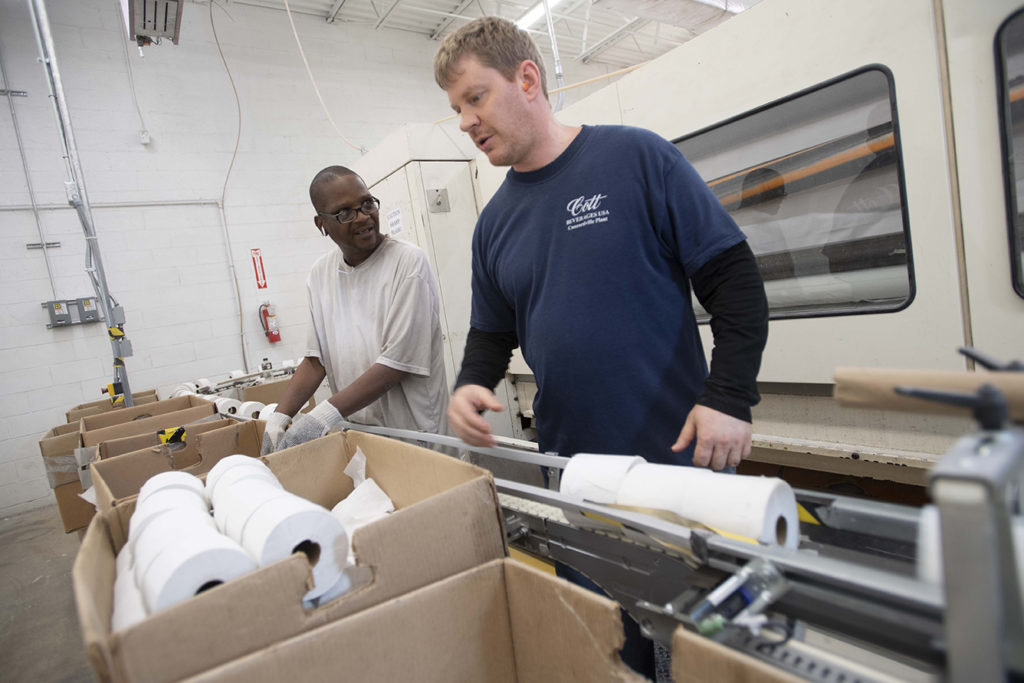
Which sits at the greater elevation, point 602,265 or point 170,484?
point 602,265

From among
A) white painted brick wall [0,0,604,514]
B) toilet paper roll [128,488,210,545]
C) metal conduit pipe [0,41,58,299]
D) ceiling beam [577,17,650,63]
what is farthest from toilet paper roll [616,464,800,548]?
ceiling beam [577,17,650,63]

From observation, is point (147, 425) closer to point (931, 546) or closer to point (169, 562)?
point (169, 562)

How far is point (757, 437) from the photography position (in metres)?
1.74

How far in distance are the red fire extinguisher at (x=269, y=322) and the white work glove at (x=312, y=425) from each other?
302 cm

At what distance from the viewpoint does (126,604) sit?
57 centimetres

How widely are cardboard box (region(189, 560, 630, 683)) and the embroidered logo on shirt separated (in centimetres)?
59

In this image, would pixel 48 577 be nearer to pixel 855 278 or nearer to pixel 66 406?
pixel 66 406

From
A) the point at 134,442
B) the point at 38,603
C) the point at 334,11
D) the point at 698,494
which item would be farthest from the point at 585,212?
the point at 334,11

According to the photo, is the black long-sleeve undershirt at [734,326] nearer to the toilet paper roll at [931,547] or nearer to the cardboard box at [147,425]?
the toilet paper roll at [931,547]

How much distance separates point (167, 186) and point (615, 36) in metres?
4.38

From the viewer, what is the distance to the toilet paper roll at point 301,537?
0.61 meters

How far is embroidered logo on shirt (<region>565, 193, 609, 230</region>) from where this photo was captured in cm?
96

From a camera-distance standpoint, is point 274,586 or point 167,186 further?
point 167,186

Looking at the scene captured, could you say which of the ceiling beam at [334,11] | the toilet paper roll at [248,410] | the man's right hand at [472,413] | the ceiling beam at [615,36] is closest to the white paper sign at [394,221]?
the toilet paper roll at [248,410]
